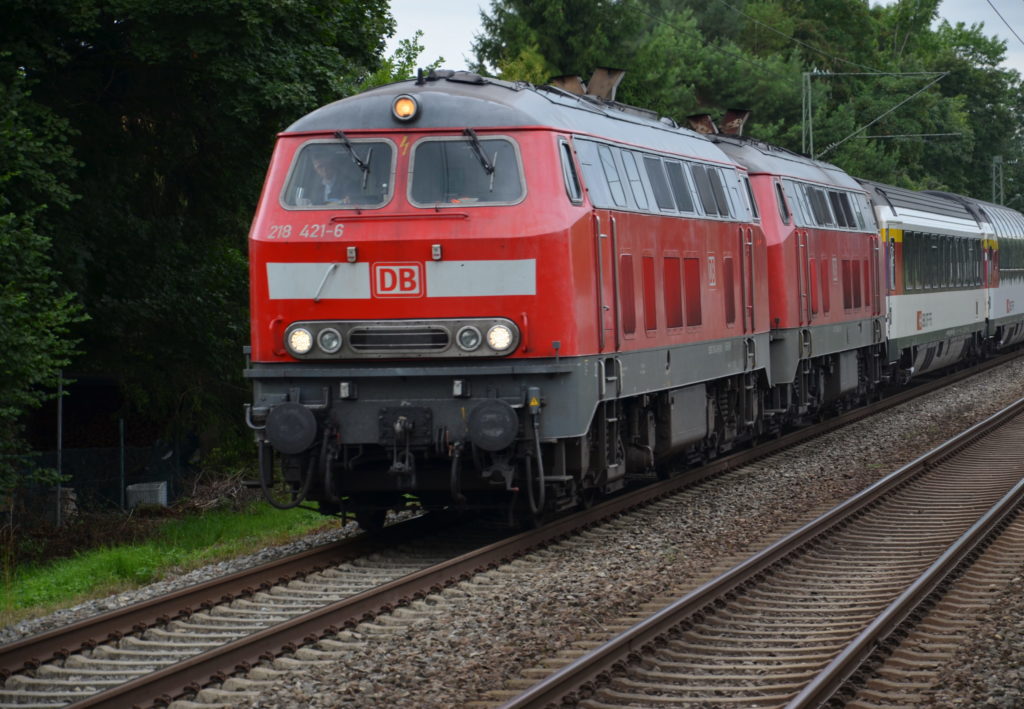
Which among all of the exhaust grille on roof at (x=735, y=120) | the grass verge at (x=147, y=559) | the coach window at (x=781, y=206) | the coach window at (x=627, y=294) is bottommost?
the grass verge at (x=147, y=559)

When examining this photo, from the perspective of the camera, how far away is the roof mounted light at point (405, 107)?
447 inches

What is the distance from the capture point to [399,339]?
1099 cm

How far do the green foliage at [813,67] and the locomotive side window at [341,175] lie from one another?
2645 cm

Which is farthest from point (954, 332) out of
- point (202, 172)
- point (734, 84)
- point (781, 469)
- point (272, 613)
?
point (734, 84)

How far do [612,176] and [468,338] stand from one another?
8.10ft

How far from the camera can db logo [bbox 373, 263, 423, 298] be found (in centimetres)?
1099

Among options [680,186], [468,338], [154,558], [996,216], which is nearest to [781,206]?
[680,186]

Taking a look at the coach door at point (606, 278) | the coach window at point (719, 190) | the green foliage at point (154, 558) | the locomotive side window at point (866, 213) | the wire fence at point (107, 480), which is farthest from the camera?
the locomotive side window at point (866, 213)

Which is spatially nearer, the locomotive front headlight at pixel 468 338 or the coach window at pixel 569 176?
the locomotive front headlight at pixel 468 338

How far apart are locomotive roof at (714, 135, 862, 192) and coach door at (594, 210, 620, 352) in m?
6.71

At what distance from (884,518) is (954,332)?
18649mm

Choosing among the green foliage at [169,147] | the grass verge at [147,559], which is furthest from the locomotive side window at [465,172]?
the green foliage at [169,147]

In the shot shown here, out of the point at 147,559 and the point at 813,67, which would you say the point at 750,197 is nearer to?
the point at 147,559

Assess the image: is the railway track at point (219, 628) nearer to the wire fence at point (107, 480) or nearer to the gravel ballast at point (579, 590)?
the gravel ballast at point (579, 590)
